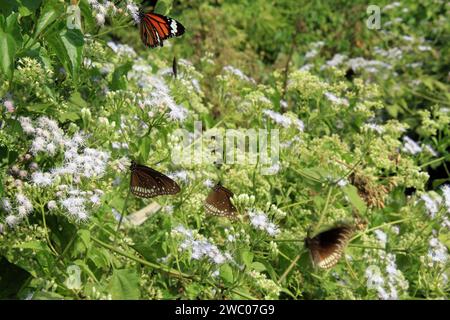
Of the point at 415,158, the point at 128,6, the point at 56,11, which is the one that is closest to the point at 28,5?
the point at 56,11

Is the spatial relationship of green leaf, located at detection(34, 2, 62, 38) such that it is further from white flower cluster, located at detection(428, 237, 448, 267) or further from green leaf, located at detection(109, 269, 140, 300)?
white flower cluster, located at detection(428, 237, 448, 267)

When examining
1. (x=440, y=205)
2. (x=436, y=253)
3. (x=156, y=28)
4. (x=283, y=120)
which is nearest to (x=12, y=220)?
(x=156, y=28)

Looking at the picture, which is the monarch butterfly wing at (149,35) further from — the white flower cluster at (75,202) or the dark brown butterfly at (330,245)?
the dark brown butterfly at (330,245)

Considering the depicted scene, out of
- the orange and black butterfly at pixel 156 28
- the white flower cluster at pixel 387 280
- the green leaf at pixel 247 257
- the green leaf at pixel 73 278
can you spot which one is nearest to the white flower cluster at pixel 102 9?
the orange and black butterfly at pixel 156 28

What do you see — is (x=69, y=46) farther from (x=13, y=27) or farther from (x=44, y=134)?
(x=44, y=134)
